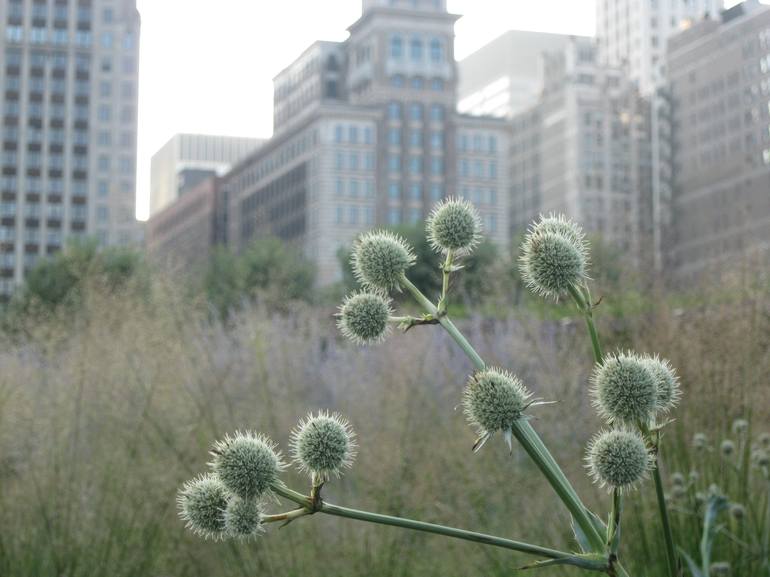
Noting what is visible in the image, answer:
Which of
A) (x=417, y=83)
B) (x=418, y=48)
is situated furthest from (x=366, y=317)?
(x=418, y=48)

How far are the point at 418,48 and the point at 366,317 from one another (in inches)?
4498

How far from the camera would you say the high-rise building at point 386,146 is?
10875 centimetres

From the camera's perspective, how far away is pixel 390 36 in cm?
11306

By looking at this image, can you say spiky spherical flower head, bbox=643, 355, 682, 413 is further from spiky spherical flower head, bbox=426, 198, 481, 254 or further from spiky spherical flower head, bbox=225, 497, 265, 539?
spiky spherical flower head, bbox=225, 497, 265, 539

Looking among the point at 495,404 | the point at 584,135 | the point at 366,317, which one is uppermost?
the point at 584,135

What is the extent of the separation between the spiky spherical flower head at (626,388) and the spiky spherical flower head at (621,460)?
1.7 inches

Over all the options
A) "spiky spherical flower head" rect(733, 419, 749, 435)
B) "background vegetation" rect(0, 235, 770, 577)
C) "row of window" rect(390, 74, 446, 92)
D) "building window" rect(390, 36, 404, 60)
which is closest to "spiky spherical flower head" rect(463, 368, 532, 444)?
"background vegetation" rect(0, 235, 770, 577)

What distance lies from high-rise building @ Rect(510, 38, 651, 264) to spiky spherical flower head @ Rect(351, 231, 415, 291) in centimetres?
10660

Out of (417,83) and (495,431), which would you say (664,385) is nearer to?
(495,431)

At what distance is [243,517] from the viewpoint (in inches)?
86.0

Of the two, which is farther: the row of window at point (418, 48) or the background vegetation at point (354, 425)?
the row of window at point (418, 48)

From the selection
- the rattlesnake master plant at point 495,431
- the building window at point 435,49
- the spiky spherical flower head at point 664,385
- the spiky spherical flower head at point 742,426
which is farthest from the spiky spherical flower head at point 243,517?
the building window at point 435,49

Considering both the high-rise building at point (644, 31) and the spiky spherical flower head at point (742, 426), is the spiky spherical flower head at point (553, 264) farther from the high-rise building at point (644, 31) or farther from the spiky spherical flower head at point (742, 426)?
the high-rise building at point (644, 31)

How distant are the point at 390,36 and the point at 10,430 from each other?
108390 millimetres
